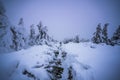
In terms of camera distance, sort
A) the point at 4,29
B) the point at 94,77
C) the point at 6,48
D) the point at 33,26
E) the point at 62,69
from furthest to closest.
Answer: the point at 33,26 < the point at 4,29 < the point at 6,48 < the point at 62,69 < the point at 94,77

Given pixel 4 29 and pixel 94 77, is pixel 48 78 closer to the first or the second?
pixel 94 77

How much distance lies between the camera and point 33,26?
50.8m

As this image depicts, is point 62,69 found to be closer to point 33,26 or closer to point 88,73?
point 88,73

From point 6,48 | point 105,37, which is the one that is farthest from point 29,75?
point 105,37

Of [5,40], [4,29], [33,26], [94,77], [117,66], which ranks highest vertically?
[33,26]

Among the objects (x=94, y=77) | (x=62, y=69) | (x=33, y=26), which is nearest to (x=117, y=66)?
(x=94, y=77)

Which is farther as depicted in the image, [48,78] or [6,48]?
[6,48]

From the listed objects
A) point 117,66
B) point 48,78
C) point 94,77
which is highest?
point 117,66

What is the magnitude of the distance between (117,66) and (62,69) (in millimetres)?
9954

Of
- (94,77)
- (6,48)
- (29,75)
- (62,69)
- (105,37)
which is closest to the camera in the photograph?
(94,77)

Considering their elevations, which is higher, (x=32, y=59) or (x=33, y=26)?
(x=33, y=26)

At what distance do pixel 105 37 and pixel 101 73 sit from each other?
31647mm

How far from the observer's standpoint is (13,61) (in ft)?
57.5

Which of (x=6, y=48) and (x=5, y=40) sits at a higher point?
(x=5, y=40)
